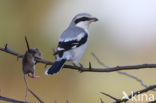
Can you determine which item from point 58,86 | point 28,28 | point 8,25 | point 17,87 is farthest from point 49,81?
point 8,25

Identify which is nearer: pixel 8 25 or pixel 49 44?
pixel 49 44

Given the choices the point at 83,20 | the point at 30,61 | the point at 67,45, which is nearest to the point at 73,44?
the point at 67,45

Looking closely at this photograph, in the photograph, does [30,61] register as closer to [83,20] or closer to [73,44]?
[73,44]

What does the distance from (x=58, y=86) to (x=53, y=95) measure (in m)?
0.18

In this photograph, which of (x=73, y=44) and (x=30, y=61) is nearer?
(x=30, y=61)

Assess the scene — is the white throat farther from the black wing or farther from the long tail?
the long tail

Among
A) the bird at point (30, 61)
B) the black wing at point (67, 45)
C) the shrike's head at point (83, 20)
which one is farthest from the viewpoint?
the shrike's head at point (83, 20)

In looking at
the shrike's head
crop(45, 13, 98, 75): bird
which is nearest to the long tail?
crop(45, 13, 98, 75): bird

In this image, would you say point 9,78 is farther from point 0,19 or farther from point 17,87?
point 0,19

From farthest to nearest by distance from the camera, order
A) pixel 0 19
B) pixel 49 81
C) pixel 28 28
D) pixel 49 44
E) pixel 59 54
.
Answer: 1. pixel 0 19
2. pixel 28 28
3. pixel 49 44
4. pixel 49 81
5. pixel 59 54

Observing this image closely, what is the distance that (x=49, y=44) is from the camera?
5.31 meters

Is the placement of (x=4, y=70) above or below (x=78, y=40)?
below

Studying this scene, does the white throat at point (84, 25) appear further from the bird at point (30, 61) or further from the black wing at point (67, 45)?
A: the bird at point (30, 61)

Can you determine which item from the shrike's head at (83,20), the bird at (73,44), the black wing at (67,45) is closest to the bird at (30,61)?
the bird at (73,44)
